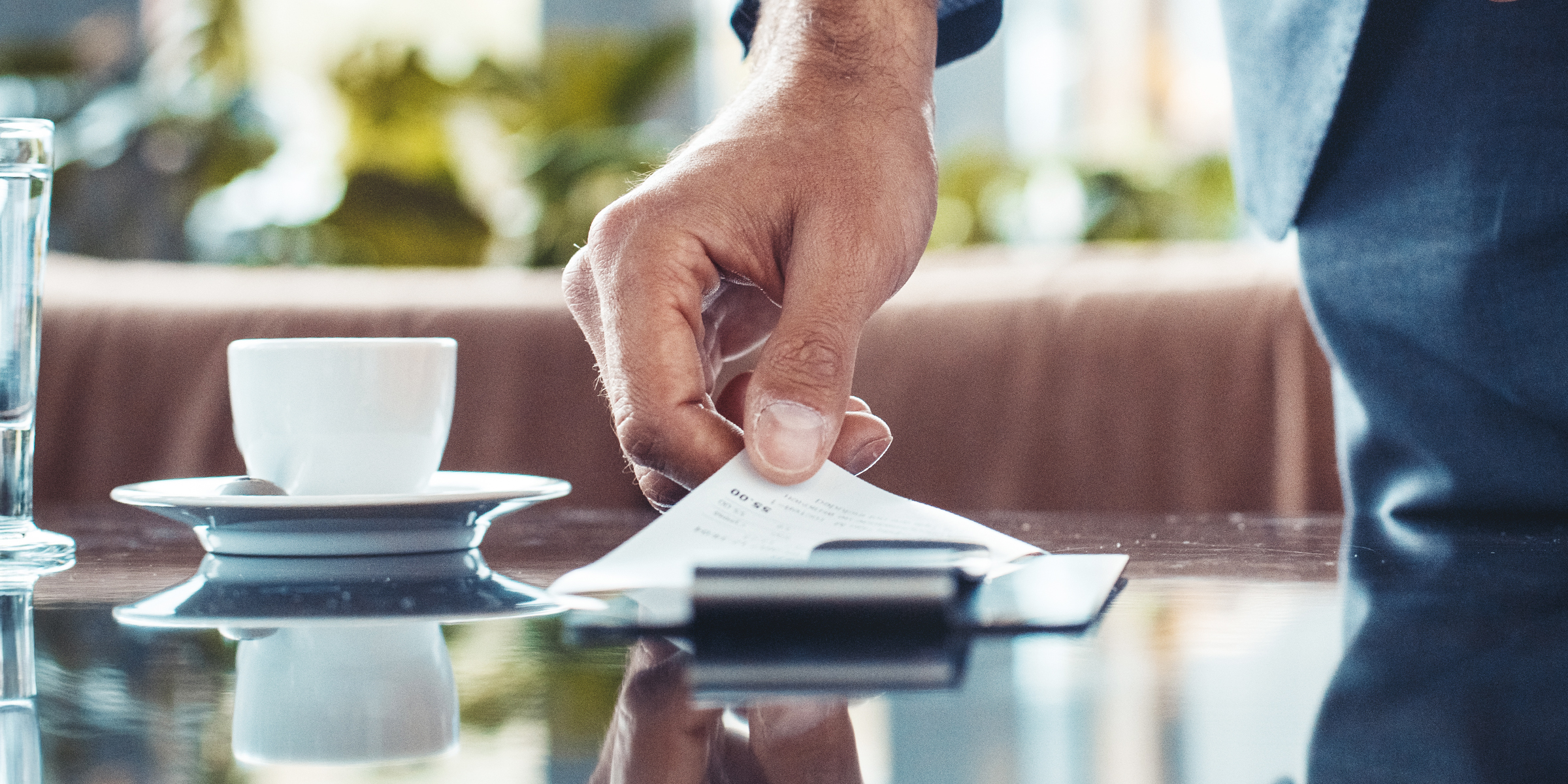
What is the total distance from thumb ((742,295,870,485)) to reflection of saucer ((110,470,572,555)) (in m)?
0.09

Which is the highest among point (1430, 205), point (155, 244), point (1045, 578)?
point (1430, 205)

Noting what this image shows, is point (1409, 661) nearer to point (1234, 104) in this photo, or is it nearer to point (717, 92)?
point (1234, 104)

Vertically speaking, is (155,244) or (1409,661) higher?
(1409,661)

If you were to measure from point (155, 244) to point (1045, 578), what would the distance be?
358 centimetres

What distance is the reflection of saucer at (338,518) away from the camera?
53cm

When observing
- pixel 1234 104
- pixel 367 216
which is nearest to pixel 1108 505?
pixel 1234 104

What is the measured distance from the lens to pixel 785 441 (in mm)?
515

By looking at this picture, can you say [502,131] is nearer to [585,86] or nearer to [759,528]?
[585,86]

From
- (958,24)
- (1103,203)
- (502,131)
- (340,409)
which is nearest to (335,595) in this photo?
(340,409)

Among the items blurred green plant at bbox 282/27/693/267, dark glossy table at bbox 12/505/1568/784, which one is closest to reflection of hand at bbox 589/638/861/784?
dark glossy table at bbox 12/505/1568/784

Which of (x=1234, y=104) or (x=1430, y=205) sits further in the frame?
(x=1234, y=104)

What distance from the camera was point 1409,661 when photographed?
0.33 m

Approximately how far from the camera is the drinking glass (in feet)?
1.89

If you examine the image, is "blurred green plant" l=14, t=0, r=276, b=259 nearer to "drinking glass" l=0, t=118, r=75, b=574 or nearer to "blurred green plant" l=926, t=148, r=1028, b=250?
"blurred green plant" l=926, t=148, r=1028, b=250
